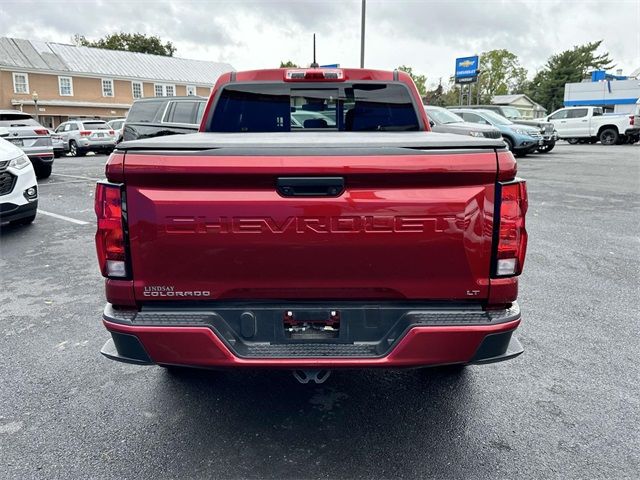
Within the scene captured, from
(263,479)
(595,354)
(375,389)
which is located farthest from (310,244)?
(595,354)

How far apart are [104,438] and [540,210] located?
8.23m

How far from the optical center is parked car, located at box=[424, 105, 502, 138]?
14.7 meters

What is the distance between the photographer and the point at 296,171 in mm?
2154

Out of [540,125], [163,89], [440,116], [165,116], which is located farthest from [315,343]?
[163,89]

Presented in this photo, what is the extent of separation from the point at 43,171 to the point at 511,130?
15.4 meters

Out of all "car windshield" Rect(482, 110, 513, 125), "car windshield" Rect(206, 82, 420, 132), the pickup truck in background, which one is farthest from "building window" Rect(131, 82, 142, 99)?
"car windshield" Rect(206, 82, 420, 132)

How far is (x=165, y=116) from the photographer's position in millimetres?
12797

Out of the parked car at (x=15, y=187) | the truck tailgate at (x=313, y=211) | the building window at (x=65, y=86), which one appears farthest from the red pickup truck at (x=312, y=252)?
the building window at (x=65, y=86)

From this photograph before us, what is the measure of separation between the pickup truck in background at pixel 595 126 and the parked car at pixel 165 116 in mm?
20831

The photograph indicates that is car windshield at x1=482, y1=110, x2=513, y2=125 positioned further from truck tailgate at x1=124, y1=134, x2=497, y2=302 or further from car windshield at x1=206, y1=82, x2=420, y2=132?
truck tailgate at x1=124, y1=134, x2=497, y2=302

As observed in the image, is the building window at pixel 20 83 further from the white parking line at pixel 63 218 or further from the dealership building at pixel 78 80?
the white parking line at pixel 63 218

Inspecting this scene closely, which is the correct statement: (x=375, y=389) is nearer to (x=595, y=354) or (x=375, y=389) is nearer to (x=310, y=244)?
(x=310, y=244)

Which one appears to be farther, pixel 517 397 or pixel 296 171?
pixel 517 397

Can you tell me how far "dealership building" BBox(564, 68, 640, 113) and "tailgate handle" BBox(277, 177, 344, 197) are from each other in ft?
164
